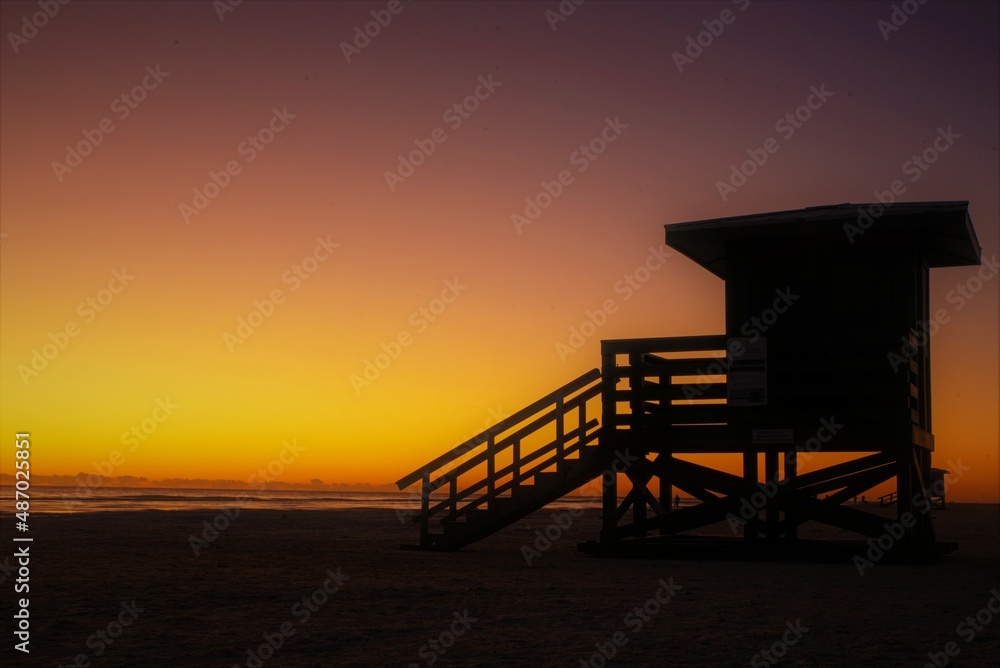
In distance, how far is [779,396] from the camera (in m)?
14.7

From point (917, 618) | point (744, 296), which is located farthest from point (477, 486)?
point (917, 618)

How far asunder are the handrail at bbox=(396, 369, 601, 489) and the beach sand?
182cm

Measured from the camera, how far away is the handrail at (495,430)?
50.9 ft

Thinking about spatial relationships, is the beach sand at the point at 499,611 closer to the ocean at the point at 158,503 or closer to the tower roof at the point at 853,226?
the tower roof at the point at 853,226

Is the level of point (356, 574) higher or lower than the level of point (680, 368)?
lower

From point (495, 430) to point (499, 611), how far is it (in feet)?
22.1

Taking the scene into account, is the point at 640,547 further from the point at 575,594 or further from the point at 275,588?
the point at 275,588

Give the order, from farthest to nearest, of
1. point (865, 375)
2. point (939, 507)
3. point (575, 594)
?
1. point (939, 507)
2. point (865, 375)
3. point (575, 594)

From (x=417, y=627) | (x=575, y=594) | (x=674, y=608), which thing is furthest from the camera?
(x=575, y=594)

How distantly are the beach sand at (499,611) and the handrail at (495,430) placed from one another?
182 centimetres

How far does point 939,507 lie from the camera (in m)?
81.5

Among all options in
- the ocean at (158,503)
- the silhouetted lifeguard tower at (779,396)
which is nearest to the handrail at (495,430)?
the silhouetted lifeguard tower at (779,396)

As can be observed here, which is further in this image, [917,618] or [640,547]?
[640,547]

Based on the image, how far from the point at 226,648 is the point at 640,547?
29.3ft
